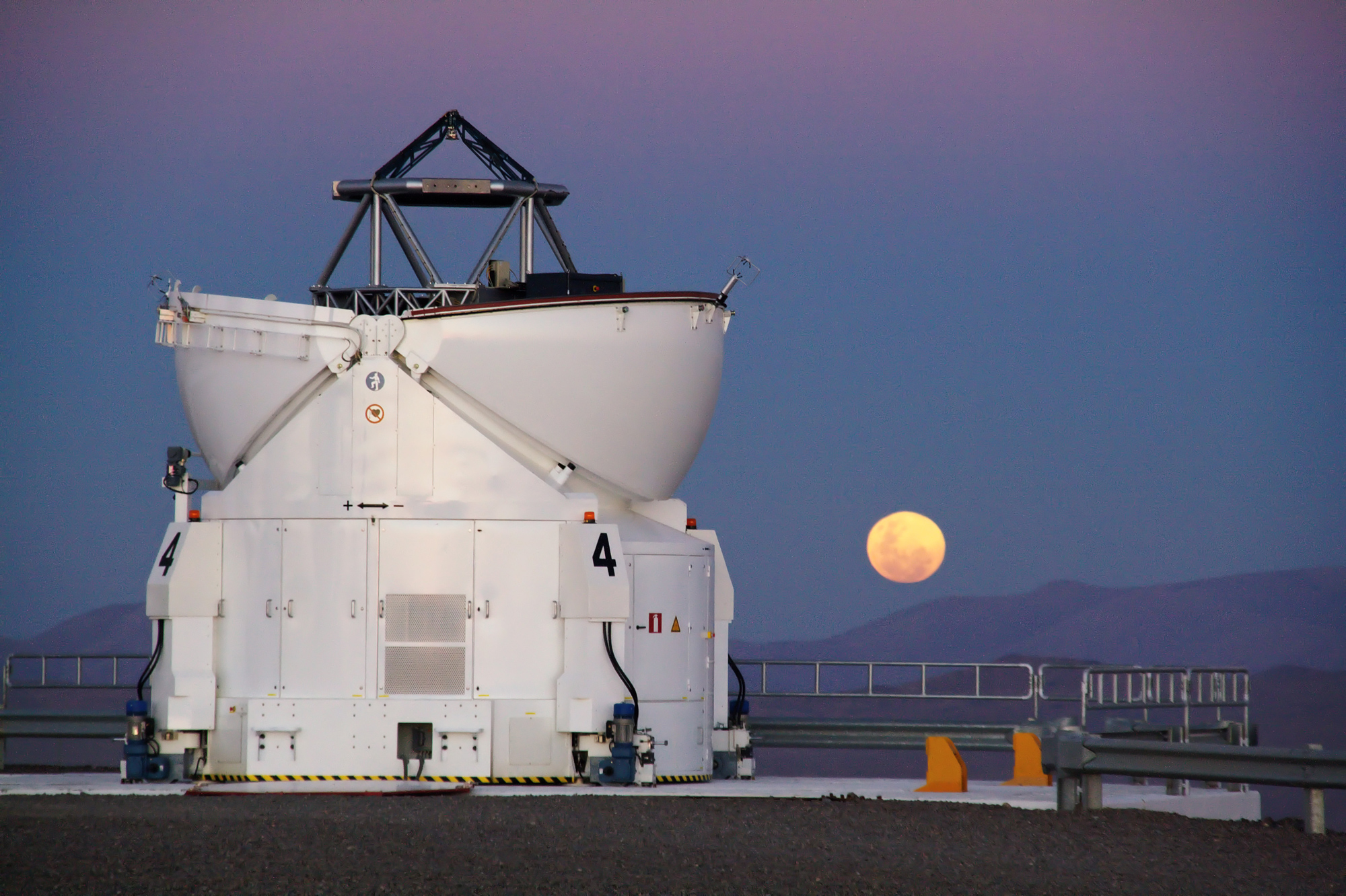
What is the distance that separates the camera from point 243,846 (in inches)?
418

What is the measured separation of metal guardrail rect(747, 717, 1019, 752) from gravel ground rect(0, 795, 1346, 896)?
441cm

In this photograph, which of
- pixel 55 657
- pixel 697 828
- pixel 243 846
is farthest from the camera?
pixel 55 657

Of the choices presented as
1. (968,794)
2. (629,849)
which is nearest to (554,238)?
(968,794)

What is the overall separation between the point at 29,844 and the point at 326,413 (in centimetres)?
605

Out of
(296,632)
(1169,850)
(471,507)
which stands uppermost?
(471,507)

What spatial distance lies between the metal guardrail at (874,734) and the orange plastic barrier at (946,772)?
1.86m

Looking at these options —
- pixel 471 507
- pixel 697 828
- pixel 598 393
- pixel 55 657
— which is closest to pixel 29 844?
pixel 697 828

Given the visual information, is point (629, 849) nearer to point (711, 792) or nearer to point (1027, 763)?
point (711, 792)

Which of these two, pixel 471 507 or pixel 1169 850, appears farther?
pixel 471 507

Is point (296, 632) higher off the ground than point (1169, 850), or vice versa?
point (296, 632)

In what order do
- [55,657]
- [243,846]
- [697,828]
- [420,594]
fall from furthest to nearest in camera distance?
[55,657]
[420,594]
[697,828]
[243,846]

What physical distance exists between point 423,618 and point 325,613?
955 millimetres

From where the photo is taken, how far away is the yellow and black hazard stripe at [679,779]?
16.4 m

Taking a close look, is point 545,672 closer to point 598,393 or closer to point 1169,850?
point 598,393
